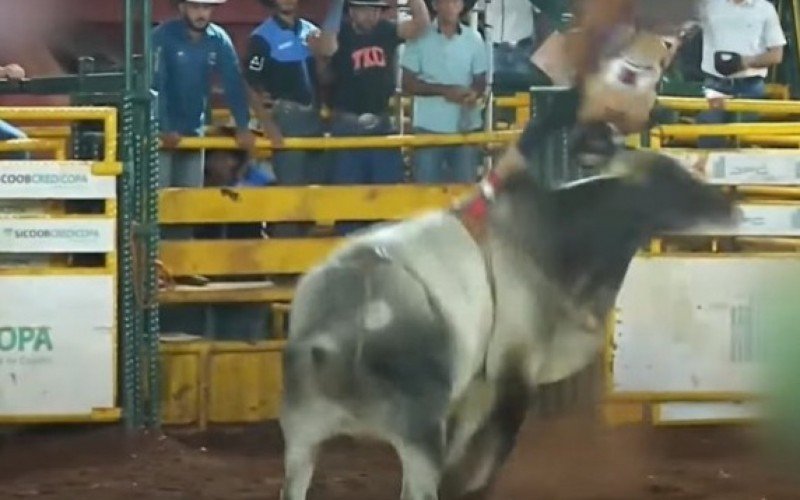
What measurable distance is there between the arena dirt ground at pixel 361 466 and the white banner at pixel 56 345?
223 mm

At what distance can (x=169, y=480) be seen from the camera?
7.62 m

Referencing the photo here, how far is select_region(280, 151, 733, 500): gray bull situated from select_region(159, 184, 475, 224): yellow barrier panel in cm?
245

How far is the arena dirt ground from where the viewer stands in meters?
7.42

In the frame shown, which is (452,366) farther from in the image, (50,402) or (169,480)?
(50,402)

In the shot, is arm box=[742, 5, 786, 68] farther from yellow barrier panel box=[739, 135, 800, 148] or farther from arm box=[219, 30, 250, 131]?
arm box=[219, 30, 250, 131]

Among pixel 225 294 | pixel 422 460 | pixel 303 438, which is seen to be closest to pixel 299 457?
pixel 303 438

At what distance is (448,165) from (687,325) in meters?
1.69

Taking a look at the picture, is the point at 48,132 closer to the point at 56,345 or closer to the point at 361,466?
the point at 56,345

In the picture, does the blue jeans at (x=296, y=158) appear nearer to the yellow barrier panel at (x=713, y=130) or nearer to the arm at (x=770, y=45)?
the yellow barrier panel at (x=713, y=130)

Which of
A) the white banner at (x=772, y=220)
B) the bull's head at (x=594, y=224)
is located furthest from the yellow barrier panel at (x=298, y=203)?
the bull's head at (x=594, y=224)

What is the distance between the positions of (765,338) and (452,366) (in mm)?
1096

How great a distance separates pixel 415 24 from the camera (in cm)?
998

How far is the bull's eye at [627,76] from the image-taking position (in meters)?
6.82

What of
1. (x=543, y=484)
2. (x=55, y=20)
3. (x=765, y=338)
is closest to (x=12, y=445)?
(x=543, y=484)
